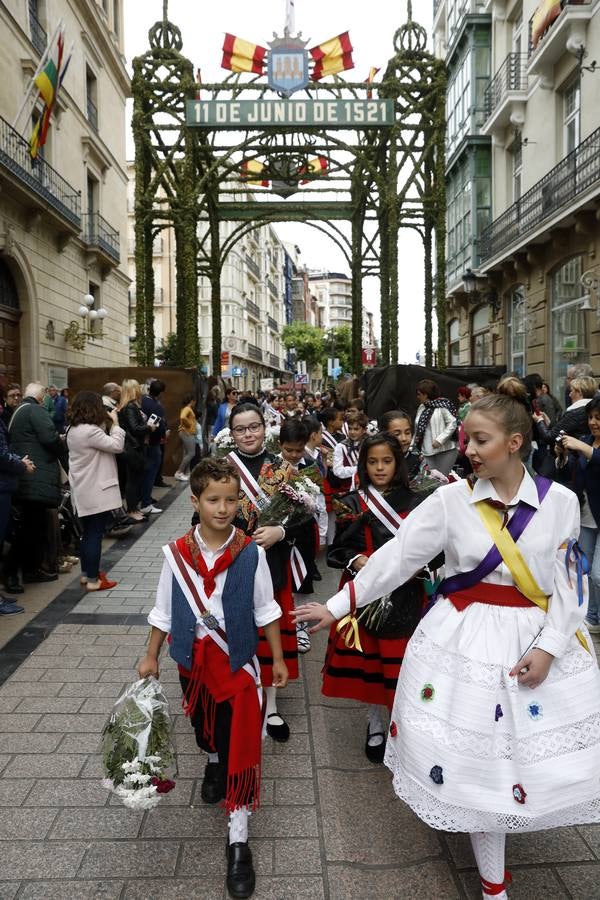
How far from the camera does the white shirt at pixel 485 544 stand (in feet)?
7.93

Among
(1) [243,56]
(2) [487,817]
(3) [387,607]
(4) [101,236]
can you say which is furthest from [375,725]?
(4) [101,236]

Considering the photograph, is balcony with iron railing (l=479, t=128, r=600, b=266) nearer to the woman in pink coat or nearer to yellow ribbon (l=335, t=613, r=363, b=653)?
the woman in pink coat

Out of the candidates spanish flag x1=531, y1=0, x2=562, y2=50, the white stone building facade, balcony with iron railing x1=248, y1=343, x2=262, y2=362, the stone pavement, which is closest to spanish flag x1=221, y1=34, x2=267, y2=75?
the white stone building facade

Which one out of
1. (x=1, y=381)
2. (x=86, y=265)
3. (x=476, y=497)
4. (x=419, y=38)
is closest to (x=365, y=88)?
(x=419, y=38)

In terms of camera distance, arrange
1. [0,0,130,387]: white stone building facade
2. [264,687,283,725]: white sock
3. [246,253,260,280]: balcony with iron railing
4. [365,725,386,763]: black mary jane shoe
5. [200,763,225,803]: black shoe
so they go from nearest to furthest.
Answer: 1. [200,763,225,803]: black shoe
2. [365,725,386,763]: black mary jane shoe
3. [264,687,283,725]: white sock
4. [0,0,130,387]: white stone building facade
5. [246,253,260,280]: balcony with iron railing

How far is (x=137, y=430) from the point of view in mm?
9328

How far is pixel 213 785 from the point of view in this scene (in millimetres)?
3240

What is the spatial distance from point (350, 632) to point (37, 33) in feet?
69.8

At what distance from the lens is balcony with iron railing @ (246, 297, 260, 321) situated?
63.7 meters

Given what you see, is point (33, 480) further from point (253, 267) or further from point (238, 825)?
point (253, 267)

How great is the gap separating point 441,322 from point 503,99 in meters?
11.0

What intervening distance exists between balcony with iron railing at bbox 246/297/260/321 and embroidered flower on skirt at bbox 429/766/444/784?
205ft

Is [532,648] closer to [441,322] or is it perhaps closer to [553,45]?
[441,322]

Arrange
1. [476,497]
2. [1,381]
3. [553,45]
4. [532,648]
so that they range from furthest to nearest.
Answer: [553,45]
[1,381]
[476,497]
[532,648]
